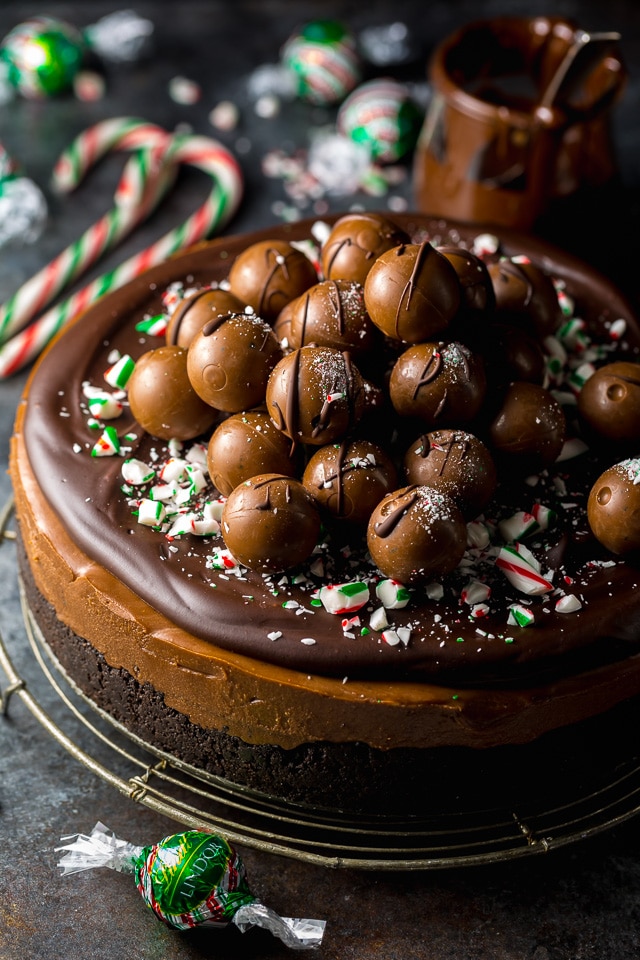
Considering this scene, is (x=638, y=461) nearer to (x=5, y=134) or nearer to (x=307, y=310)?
(x=307, y=310)

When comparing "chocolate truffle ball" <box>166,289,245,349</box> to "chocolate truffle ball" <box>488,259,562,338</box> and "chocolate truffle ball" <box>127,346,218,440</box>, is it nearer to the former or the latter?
"chocolate truffle ball" <box>127,346,218,440</box>

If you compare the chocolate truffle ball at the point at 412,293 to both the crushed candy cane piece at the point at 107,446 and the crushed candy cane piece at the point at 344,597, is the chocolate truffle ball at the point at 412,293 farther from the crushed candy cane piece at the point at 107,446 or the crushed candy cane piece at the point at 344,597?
the crushed candy cane piece at the point at 107,446

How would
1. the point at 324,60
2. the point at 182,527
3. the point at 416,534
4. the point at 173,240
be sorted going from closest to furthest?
1. the point at 416,534
2. the point at 182,527
3. the point at 173,240
4. the point at 324,60

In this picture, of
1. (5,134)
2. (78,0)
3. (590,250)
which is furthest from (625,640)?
(78,0)

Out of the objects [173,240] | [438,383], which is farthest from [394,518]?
[173,240]

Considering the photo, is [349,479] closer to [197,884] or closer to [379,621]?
[379,621]

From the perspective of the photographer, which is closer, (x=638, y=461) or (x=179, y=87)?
(x=638, y=461)

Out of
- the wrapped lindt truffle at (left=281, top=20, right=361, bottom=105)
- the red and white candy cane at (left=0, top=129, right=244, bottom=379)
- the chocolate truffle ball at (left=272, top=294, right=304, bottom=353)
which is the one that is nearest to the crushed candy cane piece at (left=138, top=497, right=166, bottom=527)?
the chocolate truffle ball at (left=272, top=294, right=304, bottom=353)

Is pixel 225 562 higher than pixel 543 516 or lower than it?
lower
